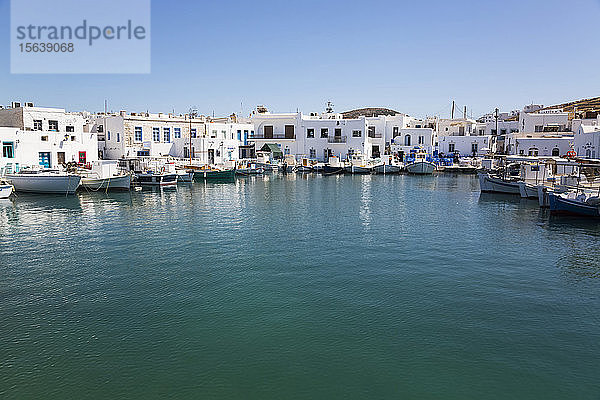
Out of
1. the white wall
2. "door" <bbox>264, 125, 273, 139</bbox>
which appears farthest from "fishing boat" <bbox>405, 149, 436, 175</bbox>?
the white wall

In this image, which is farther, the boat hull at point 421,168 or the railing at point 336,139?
the railing at point 336,139

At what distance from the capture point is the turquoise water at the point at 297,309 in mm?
9375

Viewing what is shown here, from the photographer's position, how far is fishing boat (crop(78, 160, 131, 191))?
37.5 metres

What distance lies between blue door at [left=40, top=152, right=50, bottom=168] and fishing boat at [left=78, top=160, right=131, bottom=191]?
6826 millimetres

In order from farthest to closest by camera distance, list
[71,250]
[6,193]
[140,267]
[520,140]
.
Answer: [520,140] < [6,193] < [71,250] < [140,267]

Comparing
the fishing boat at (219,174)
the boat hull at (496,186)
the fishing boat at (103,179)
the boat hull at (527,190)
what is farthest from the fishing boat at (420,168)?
the fishing boat at (103,179)

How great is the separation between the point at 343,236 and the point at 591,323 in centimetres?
1140

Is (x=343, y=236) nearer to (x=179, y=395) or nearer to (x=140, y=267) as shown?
(x=140, y=267)

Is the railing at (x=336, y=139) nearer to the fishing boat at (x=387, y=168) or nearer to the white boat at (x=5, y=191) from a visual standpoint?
the fishing boat at (x=387, y=168)

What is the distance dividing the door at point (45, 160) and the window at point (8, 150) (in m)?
2.89

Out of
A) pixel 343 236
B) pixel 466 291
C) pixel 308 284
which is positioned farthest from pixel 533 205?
pixel 308 284

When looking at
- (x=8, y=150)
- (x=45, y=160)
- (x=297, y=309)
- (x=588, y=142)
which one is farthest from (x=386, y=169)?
(x=297, y=309)

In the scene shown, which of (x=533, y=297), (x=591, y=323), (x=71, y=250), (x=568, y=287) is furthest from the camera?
(x=71, y=250)

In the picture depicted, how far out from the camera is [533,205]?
1293 inches
